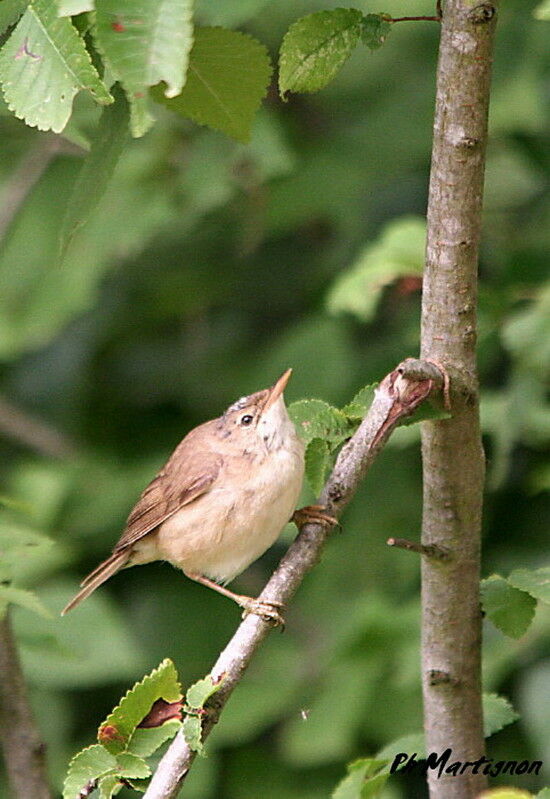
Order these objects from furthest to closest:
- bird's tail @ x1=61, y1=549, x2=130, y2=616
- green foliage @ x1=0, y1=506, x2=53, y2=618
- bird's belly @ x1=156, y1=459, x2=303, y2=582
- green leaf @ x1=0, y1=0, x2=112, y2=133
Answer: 1. bird's tail @ x1=61, y1=549, x2=130, y2=616
2. bird's belly @ x1=156, y1=459, x2=303, y2=582
3. green foliage @ x1=0, y1=506, x2=53, y2=618
4. green leaf @ x1=0, y1=0, x2=112, y2=133

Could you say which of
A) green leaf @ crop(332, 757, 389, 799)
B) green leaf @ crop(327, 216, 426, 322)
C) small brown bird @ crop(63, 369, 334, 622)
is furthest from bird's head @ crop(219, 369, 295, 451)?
green leaf @ crop(332, 757, 389, 799)

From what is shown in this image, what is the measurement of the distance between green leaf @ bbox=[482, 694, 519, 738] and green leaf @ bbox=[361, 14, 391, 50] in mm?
1551

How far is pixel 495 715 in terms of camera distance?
109 inches

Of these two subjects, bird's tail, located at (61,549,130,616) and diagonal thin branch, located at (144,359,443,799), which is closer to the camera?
diagonal thin branch, located at (144,359,443,799)

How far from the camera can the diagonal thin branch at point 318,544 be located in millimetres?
1990

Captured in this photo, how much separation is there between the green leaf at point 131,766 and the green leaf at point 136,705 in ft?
0.07

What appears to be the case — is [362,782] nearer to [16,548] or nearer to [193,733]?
[193,733]

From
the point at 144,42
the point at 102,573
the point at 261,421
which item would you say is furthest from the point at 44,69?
the point at 102,573

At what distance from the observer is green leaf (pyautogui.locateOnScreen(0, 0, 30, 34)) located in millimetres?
1987

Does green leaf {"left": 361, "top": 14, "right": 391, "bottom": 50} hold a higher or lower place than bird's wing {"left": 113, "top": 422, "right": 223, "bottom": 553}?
higher

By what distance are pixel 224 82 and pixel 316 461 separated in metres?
0.80

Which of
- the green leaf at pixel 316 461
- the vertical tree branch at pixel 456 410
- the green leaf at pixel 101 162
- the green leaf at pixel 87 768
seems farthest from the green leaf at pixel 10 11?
the green leaf at pixel 87 768

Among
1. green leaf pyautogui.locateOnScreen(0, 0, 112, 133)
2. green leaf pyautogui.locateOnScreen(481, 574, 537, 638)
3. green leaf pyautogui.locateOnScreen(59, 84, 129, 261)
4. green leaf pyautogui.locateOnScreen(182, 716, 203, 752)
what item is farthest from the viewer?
green leaf pyautogui.locateOnScreen(481, 574, 537, 638)

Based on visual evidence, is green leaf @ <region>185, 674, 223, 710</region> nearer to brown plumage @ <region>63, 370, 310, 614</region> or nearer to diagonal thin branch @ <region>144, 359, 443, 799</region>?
diagonal thin branch @ <region>144, 359, 443, 799</region>
